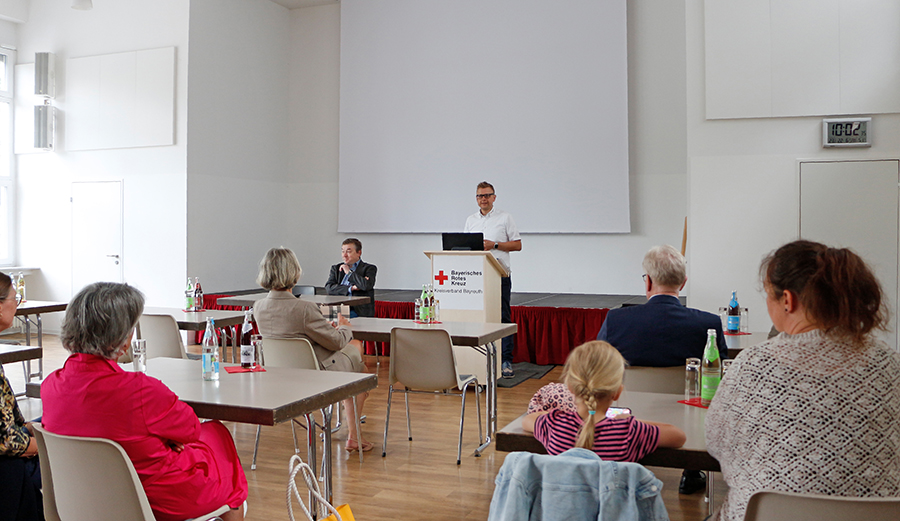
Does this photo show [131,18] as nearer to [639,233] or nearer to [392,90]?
[392,90]

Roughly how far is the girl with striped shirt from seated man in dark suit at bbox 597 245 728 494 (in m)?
1.11

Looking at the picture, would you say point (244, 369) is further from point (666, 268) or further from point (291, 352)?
point (666, 268)

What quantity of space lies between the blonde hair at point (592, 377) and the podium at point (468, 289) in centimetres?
386

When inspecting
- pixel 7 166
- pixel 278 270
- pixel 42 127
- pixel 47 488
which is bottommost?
pixel 47 488

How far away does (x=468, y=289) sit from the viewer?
19.0 feet

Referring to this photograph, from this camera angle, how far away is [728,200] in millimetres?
6629

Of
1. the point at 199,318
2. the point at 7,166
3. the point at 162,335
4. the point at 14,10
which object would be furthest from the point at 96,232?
the point at 162,335

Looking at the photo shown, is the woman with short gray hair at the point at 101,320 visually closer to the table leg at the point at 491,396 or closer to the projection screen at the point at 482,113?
the table leg at the point at 491,396

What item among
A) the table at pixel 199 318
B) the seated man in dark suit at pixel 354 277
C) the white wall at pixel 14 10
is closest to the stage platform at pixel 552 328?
the seated man in dark suit at pixel 354 277

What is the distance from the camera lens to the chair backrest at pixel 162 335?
4539 mm

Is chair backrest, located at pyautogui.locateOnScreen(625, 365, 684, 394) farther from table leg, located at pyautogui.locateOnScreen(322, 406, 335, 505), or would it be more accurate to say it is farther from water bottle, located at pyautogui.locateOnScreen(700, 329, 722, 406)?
table leg, located at pyautogui.locateOnScreen(322, 406, 335, 505)

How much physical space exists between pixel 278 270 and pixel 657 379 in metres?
1.94

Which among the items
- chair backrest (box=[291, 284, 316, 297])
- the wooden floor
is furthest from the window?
the wooden floor

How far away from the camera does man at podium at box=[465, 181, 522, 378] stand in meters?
6.37
